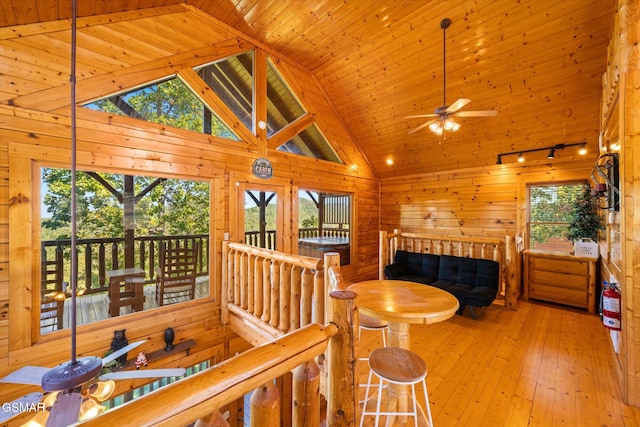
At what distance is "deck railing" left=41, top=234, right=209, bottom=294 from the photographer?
273 centimetres

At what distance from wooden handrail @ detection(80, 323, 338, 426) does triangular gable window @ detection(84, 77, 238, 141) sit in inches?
135

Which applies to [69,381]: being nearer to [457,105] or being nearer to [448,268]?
[457,105]

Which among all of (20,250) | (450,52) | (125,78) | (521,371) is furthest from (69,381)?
(450,52)

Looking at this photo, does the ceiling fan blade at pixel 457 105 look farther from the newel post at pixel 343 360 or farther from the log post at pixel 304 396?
the log post at pixel 304 396

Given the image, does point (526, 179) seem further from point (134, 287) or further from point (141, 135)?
point (134, 287)

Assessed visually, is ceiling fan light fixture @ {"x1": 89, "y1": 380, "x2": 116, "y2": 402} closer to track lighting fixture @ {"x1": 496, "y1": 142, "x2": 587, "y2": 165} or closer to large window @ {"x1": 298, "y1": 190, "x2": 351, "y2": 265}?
large window @ {"x1": 298, "y1": 190, "x2": 351, "y2": 265}

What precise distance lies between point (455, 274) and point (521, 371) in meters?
1.75

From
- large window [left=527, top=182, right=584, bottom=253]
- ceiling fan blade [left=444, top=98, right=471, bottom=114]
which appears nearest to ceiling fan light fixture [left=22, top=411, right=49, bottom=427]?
ceiling fan blade [left=444, top=98, right=471, bottom=114]

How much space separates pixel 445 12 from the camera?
11.2ft

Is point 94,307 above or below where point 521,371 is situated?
above

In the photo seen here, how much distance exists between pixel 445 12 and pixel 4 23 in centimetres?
467

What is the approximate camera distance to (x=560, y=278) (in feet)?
13.4

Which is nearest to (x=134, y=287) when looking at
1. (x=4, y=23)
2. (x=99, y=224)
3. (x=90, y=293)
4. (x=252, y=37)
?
(x=90, y=293)

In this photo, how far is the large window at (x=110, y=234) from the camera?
272 centimetres
